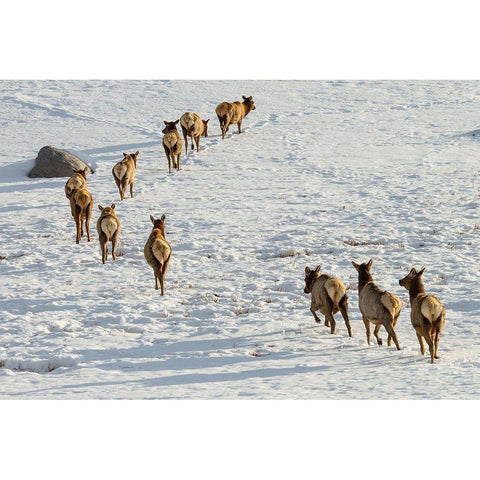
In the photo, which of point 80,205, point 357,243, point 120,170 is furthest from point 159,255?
point 120,170

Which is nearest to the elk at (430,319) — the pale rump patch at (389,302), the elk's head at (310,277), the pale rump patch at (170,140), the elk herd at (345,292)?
the elk herd at (345,292)

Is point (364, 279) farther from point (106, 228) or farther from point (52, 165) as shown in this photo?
point (52, 165)

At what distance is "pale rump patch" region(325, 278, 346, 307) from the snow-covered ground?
2.09 feet

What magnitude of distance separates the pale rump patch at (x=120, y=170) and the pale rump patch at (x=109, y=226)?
565 cm

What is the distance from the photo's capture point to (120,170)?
21938 mm

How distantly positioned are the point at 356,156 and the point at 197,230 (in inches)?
372

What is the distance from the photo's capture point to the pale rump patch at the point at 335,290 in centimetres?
1241

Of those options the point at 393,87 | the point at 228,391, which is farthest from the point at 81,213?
the point at 393,87

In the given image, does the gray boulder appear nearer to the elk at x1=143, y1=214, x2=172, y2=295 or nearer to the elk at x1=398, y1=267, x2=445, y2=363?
the elk at x1=143, y1=214, x2=172, y2=295

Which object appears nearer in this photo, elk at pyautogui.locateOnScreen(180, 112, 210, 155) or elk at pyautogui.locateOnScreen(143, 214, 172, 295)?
elk at pyautogui.locateOnScreen(143, 214, 172, 295)

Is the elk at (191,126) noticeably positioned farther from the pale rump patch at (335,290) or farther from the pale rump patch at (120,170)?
the pale rump patch at (335,290)

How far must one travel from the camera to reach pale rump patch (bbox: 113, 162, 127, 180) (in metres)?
21.9

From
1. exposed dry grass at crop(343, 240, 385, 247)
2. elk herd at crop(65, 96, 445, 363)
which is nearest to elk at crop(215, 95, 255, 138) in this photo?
elk herd at crop(65, 96, 445, 363)

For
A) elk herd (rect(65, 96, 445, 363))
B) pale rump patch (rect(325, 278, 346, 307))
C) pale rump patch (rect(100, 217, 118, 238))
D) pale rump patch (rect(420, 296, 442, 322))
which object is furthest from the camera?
pale rump patch (rect(100, 217, 118, 238))
